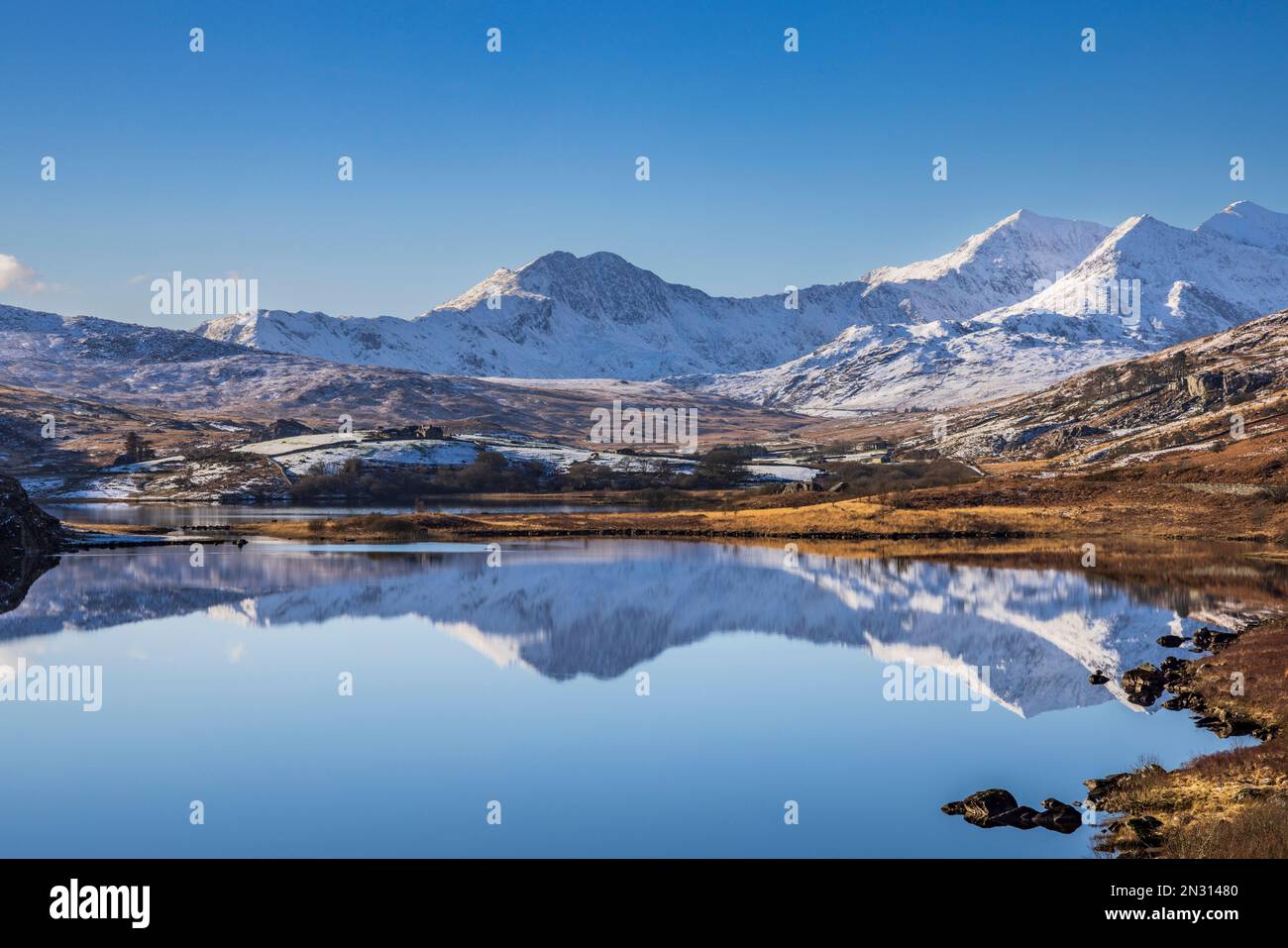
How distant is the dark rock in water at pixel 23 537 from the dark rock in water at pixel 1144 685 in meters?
62.1

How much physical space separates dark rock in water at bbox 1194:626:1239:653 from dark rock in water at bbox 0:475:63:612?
6412cm

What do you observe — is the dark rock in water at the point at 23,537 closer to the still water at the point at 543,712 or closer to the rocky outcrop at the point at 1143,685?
the still water at the point at 543,712

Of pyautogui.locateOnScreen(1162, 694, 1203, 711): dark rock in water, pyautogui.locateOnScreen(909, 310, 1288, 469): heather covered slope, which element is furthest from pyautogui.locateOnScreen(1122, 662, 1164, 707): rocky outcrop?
pyautogui.locateOnScreen(909, 310, 1288, 469): heather covered slope

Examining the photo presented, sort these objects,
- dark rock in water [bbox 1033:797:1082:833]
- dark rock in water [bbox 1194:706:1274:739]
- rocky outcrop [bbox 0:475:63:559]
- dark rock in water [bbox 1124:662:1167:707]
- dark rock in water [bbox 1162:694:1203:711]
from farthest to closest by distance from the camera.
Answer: rocky outcrop [bbox 0:475:63:559]
dark rock in water [bbox 1124:662:1167:707]
dark rock in water [bbox 1162:694:1203:711]
dark rock in water [bbox 1194:706:1274:739]
dark rock in water [bbox 1033:797:1082:833]

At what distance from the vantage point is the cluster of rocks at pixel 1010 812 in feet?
77.2

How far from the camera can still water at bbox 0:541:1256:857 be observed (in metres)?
23.8

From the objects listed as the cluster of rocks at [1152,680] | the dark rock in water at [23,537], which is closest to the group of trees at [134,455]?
the dark rock in water at [23,537]

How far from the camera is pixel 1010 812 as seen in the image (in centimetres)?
2395

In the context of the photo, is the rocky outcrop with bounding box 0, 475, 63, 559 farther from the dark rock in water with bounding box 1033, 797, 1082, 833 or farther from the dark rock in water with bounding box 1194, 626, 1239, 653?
the dark rock in water with bounding box 1033, 797, 1082, 833

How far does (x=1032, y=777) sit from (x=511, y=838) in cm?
1280

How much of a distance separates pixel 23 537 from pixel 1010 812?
8000 cm

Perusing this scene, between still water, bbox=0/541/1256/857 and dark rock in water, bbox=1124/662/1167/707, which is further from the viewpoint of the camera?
dark rock in water, bbox=1124/662/1167/707

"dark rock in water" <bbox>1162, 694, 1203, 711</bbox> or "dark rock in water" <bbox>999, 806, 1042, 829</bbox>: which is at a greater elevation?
"dark rock in water" <bbox>1162, 694, 1203, 711</bbox>
